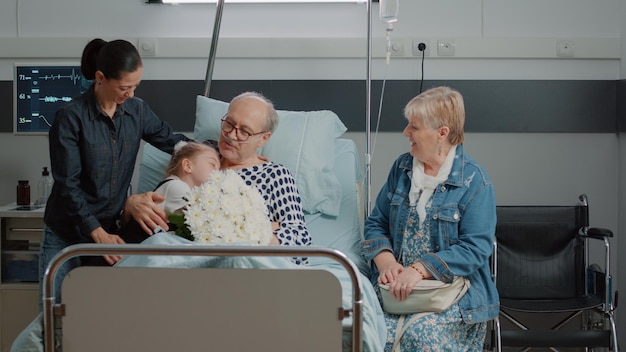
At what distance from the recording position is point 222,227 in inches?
102

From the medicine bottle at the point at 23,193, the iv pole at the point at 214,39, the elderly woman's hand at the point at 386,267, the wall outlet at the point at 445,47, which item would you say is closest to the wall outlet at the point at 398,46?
the wall outlet at the point at 445,47

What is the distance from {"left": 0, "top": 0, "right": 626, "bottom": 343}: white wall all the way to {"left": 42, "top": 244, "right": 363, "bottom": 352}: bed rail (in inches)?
78.6

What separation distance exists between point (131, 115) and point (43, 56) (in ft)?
4.55

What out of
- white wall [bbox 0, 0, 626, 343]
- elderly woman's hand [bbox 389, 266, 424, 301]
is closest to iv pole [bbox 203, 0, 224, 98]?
white wall [bbox 0, 0, 626, 343]

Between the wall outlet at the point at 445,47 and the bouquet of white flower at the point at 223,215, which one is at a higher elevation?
the wall outlet at the point at 445,47

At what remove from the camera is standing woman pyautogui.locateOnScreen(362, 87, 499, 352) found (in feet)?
9.18

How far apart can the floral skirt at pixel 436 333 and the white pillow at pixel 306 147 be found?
2.16 ft

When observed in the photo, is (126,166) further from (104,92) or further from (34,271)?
(34,271)

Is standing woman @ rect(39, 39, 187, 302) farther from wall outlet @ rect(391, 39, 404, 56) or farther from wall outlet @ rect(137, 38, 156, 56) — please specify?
wall outlet @ rect(391, 39, 404, 56)

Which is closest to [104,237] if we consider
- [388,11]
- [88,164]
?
A: [88,164]

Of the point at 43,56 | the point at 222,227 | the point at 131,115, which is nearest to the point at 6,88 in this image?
the point at 43,56

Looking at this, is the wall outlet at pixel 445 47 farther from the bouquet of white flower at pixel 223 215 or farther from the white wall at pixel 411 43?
the bouquet of white flower at pixel 223 215

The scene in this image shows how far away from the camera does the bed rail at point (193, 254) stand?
218 centimetres

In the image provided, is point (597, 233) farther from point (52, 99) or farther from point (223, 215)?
point (52, 99)
